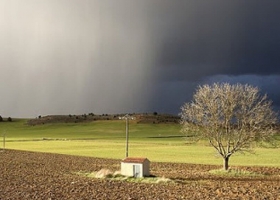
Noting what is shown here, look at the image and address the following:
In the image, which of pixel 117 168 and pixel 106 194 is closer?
pixel 106 194

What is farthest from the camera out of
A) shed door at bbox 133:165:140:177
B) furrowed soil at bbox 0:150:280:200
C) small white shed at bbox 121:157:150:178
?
shed door at bbox 133:165:140:177

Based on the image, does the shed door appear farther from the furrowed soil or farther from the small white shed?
the furrowed soil

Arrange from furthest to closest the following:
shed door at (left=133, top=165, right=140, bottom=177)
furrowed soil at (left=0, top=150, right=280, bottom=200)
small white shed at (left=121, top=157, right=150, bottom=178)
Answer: shed door at (left=133, top=165, right=140, bottom=177) → small white shed at (left=121, top=157, right=150, bottom=178) → furrowed soil at (left=0, top=150, right=280, bottom=200)

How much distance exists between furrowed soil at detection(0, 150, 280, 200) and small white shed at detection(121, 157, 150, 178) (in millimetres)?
2764

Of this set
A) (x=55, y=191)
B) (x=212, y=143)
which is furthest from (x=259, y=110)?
(x=55, y=191)

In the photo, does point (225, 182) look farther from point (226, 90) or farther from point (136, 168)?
point (226, 90)

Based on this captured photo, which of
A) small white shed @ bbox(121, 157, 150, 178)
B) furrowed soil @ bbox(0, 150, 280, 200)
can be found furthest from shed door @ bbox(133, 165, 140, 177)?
furrowed soil @ bbox(0, 150, 280, 200)

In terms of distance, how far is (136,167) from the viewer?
48344 mm

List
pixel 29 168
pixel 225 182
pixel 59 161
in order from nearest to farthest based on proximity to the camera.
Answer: pixel 225 182
pixel 29 168
pixel 59 161

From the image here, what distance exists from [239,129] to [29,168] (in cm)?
2464

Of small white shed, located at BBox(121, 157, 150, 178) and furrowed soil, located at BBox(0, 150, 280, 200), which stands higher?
small white shed, located at BBox(121, 157, 150, 178)

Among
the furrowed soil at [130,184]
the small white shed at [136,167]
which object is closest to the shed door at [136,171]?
the small white shed at [136,167]

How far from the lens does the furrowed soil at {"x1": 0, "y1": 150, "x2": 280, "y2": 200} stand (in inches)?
1421

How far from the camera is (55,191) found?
3809 centimetres
